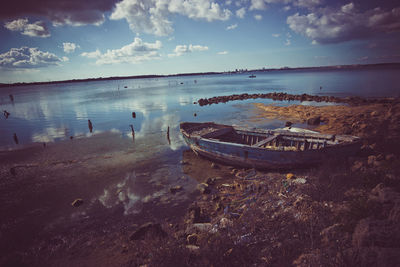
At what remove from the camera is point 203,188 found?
10.4 meters

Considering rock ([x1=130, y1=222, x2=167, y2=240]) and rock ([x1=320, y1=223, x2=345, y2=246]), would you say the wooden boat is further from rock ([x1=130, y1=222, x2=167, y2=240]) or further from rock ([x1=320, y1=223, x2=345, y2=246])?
rock ([x1=130, y1=222, x2=167, y2=240])

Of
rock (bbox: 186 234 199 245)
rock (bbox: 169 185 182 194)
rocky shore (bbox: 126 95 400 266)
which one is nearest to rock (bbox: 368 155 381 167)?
rocky shore (bbox: 126 95 400 266)

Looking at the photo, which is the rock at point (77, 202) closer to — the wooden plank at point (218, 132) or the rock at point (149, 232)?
the rock at point (149, 232)

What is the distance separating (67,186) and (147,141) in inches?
333

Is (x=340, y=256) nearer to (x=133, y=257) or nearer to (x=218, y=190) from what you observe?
(x=133, y=257)

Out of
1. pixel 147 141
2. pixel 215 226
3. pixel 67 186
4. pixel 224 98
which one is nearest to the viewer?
pixel 215 226

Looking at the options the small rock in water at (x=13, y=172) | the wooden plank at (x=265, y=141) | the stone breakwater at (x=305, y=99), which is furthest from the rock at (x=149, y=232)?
the stone breakwater at (x=305, y=99)

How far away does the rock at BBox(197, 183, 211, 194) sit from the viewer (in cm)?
1029

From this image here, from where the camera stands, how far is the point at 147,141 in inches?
768

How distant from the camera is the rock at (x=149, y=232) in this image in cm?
729

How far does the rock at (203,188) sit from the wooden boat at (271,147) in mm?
2709

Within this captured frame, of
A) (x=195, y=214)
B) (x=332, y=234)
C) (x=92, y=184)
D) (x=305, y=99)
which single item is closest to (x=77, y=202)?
(x=92, y=184)

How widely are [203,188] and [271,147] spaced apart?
4615 mm

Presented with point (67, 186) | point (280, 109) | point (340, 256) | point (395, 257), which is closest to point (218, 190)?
point (340, 256)
